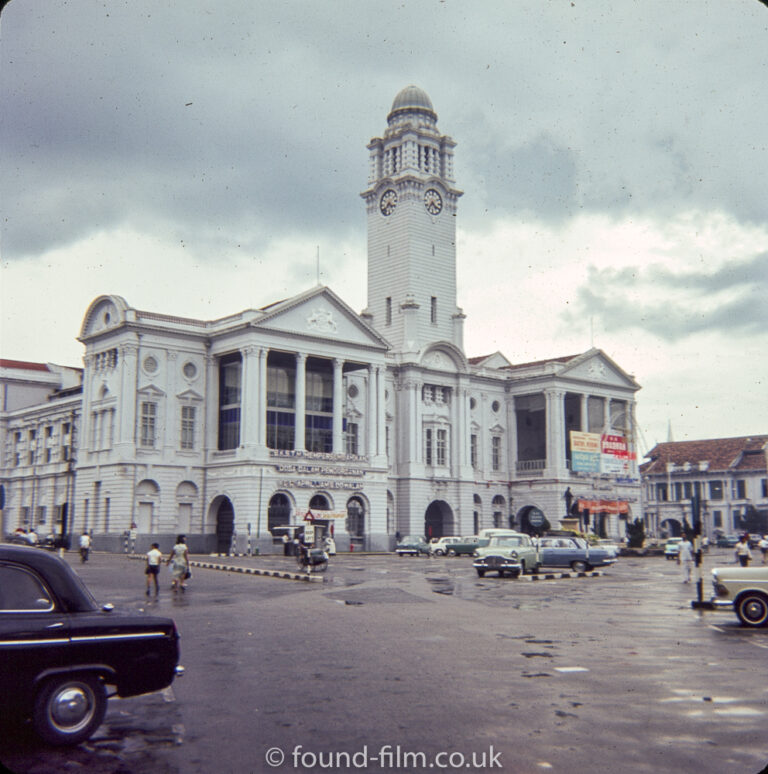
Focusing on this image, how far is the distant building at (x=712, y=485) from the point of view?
99.4 metres

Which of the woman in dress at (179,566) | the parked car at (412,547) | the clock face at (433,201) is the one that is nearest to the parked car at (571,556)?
the woman in dress at (179,566)

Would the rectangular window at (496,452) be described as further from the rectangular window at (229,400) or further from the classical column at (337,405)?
the rectangular window at (229,400)

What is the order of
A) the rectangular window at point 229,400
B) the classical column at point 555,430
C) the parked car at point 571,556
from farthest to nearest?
the classical column at point 555,430 < the rectangular window at point 229,400 < the parked car at point 571,556

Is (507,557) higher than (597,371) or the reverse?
the reverse

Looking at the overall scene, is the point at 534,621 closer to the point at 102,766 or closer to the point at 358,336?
the point at 102,766

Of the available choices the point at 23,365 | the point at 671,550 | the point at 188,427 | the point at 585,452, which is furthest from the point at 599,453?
the point at 23,365

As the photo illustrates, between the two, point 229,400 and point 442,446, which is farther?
point 442,446

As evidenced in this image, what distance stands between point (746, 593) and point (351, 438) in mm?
50038

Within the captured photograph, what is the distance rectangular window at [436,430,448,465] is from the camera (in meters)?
72.9

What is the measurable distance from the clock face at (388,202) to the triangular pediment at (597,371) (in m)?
20.0

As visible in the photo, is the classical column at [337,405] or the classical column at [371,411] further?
the classical column at [371,411]

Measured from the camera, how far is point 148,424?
5762 cm

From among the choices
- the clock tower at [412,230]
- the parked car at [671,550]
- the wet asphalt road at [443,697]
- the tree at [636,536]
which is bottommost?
the wet asphalt road at [443,697]

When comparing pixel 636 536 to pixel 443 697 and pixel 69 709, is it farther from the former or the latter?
pixel 69 709
